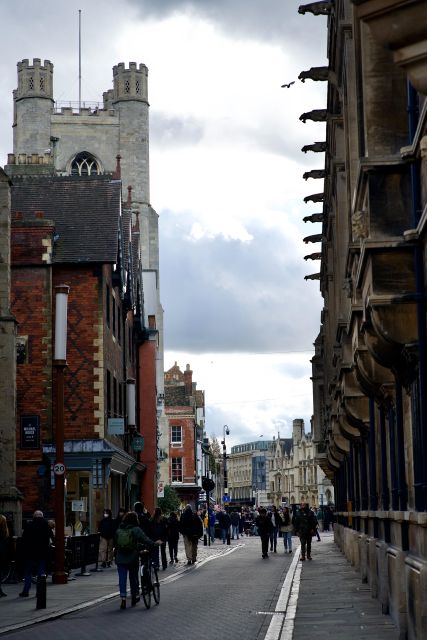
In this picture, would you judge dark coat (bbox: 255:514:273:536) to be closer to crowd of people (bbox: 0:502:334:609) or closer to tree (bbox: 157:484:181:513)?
crowd of people (bbox: 0:502:334:609)

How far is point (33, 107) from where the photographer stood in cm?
10288

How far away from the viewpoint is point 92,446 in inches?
1490

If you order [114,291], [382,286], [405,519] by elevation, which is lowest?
[405,519]

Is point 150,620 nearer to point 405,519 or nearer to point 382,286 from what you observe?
point 405,519

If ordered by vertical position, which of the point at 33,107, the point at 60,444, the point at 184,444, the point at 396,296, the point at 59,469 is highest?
the point at 33,107

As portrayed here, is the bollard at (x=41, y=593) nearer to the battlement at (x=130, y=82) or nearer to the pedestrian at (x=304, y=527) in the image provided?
the pedestrian at (x=304, y=527)

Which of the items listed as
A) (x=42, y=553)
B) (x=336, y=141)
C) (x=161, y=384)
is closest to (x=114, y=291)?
(x=336, y=141)

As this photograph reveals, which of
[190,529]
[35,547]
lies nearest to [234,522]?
[190,529]

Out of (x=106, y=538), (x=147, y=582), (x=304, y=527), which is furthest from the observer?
(x=304, y=527)

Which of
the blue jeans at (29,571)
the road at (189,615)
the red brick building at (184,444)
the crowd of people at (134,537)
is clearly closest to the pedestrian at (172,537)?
the crowd of people at (134,537)

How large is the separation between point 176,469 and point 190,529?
7424 centimetres

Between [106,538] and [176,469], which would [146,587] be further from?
[176,469]

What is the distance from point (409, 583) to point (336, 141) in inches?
720

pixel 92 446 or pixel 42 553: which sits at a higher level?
pixel 92 446
